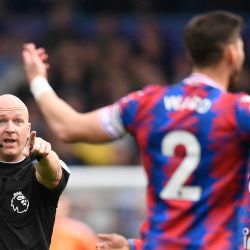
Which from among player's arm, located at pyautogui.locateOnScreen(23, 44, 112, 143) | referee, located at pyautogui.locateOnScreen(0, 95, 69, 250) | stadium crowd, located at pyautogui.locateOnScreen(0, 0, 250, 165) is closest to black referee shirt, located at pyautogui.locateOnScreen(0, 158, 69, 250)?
referee, located at pyautogui.locateOnScreen(0, 95, 69, 250)

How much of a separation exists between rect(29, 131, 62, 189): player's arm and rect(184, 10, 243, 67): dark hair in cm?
88

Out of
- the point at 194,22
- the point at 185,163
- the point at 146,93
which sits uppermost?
the point at 194,22

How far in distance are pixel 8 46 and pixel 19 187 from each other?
860 cm

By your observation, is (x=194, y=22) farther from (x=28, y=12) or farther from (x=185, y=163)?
(x=28, y=12)

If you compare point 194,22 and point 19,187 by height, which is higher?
point 194,22

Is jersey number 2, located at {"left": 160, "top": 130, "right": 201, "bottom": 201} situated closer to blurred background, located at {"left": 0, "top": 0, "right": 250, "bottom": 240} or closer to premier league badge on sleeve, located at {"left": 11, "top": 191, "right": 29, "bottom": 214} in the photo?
premier league badge on sleeve, located at {"left": 11, "top": 191, "right": 29, "bottom": 214}

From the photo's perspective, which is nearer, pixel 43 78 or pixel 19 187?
pixel 43 78

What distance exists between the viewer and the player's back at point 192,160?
5.20m

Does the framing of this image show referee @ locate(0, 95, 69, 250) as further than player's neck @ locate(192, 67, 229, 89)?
Yes

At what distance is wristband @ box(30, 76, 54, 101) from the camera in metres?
5.48

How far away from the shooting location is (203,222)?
525 centimetres

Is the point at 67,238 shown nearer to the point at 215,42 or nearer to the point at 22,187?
the point at 22,187

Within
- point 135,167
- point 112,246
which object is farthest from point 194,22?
point 135,167

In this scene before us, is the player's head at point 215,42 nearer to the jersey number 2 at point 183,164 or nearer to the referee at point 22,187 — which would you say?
the jersey number 2 at point 183,164
